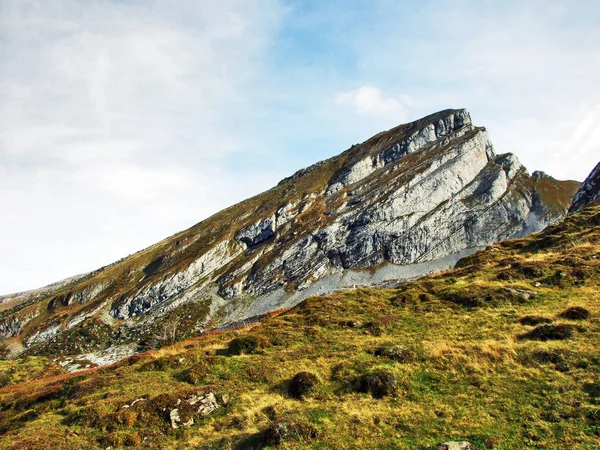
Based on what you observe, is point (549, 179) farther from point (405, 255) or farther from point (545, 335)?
point (545, 335)

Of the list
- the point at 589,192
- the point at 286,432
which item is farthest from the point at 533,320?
the point at 589,192

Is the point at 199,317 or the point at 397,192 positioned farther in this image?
the point at 397,192

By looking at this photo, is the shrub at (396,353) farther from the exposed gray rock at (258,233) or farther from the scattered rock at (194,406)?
the exposed gray rock at (258,233)

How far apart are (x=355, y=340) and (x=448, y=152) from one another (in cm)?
17205

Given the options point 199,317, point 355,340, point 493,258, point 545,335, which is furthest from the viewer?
point 199,317

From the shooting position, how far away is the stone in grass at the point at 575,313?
24.6m

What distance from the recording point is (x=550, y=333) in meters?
22.7

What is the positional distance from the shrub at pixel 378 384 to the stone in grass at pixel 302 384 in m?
2.47

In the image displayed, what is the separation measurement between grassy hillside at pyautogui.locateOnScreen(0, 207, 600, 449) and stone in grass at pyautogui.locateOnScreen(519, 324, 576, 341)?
0.10 meters

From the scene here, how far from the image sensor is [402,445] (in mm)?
14289

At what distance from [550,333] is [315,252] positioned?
432 ft

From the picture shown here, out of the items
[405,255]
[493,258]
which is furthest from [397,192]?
[493,258]

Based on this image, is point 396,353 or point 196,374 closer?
point 396,353

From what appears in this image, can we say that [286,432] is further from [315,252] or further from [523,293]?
[315,252]
